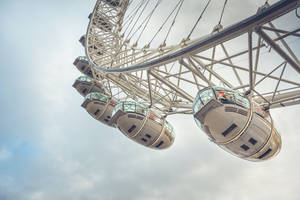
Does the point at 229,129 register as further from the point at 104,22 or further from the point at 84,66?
the point at 84,66

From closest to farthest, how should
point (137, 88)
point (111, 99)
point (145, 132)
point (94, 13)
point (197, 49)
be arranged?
point (197, 49)
point (145, 132)
point (137, 88)
point (111, 99)
point (94, 13)

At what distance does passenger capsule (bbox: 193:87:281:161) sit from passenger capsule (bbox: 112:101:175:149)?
5.02 m

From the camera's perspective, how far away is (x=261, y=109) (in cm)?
1208

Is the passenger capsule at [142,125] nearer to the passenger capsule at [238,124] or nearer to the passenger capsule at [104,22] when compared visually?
the passenger capsule at [238,124]

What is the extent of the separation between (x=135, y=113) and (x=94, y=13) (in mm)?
17868

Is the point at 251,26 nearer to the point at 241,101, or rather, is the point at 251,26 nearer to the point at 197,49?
the point at 197,49

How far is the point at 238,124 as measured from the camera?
1109 cm

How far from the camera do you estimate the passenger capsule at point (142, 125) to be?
54.6 ft

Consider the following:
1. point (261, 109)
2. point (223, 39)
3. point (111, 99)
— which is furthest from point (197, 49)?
point (111, 99)

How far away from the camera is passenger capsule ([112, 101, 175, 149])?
16.7m

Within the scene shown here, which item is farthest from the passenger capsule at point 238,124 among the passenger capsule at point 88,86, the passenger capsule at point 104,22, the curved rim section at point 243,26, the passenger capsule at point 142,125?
the passenger capsule at point 104,22

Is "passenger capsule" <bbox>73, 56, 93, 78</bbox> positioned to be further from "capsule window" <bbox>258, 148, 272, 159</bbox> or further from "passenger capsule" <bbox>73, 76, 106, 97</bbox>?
"capsule window" <bbox>258, 148, 272, 159</bbox>

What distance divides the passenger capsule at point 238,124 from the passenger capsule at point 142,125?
5.02m

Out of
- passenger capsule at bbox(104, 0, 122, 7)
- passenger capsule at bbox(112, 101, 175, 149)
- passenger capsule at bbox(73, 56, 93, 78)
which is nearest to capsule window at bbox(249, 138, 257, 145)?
passenger capsule at bbox(112, 101, 175, 149)
